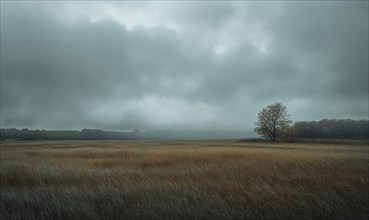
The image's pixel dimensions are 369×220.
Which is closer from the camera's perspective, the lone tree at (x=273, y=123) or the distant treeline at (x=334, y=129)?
the lone tree at (x=273, y=123)

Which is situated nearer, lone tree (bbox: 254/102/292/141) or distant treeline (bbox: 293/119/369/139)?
lone tree (bbox: 254/102/292/141)

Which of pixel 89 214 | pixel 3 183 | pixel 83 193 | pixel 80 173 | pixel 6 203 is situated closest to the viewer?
pixel 89 214

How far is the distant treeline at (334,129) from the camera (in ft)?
336

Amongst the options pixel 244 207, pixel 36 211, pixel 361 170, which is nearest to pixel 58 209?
pixel 36 211

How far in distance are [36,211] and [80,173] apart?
592 cm

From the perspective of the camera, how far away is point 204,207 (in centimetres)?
746

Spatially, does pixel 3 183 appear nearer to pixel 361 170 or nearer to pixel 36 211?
pixel 36 211

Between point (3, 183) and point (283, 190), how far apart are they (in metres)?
11.9

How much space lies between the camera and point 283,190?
364 inches

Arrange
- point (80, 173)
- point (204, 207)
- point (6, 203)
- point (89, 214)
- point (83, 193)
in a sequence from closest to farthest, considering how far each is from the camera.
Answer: point (89, 214)
point (204, 207)
point (6, 203)
point (83, 193)
point (80, 173)

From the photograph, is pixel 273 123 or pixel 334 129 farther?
pixel 334 129

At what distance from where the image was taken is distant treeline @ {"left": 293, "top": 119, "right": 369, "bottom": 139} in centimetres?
10231

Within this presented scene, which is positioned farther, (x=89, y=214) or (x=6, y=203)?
(x=6, y=203)

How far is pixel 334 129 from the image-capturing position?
105 metres
